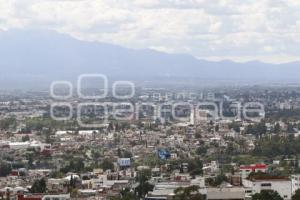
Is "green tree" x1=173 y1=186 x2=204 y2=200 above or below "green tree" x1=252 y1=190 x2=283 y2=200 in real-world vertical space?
below

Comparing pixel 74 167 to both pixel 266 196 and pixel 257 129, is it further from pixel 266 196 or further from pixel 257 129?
pixel 257 129

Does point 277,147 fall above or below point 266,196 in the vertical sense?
below

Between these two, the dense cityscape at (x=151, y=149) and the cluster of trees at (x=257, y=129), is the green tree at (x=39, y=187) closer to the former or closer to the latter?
the dense cityscape at (x=151, y=149)

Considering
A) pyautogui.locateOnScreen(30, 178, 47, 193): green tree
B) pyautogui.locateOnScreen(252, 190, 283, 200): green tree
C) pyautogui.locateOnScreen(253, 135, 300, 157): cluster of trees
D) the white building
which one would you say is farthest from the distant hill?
pyautogui.locateOnScreen(252, 190, 283, 200): green tree

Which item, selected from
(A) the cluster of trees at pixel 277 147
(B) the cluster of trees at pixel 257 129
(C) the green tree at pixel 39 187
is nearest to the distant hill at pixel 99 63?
(B) the cluster of trees at pixel 257 129

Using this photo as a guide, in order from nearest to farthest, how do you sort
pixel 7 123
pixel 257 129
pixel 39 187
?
1. pixel 39 187
2. pixel 257 129
3. pixel 7 123

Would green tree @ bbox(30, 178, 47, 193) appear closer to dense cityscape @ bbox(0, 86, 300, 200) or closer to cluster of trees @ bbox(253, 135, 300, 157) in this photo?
dense cityscape @ bbox(0, 86, 300, 200)

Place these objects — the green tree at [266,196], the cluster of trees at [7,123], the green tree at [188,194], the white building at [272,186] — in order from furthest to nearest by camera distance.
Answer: the cluster of trees at [7,123] < the white building at [272,186] < the green tree at [188,194] < the green tree at [266,196]

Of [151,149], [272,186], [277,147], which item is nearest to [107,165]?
[151,149]
